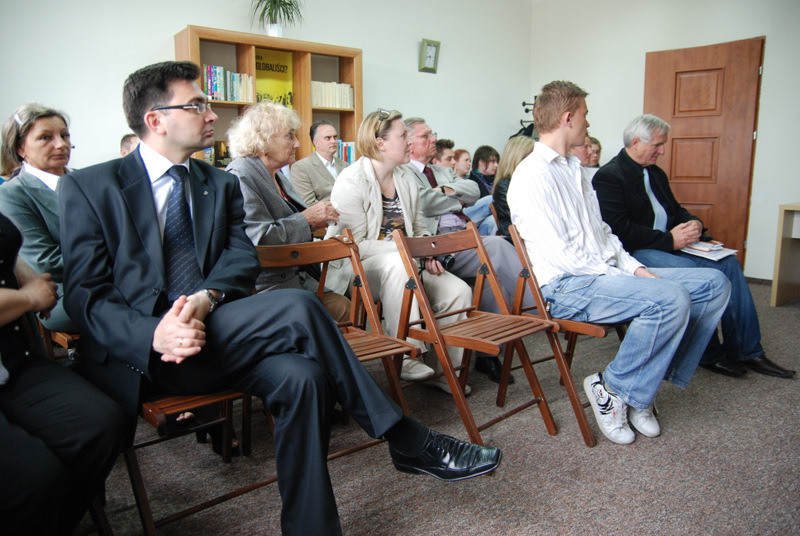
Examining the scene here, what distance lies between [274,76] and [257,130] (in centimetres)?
261

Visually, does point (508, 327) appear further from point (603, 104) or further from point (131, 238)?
point (603, 104)

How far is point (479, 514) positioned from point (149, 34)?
4.23m

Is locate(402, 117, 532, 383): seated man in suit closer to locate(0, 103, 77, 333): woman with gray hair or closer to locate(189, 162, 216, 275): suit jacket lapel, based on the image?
locate(189, 162, 216, 275): suit jacket lapel

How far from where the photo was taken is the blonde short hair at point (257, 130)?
2.55 meters

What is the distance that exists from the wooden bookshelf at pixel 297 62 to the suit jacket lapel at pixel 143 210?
2.91 meters

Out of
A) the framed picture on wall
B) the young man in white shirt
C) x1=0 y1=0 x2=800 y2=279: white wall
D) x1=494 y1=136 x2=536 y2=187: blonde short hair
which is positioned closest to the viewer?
the young man in white shirt

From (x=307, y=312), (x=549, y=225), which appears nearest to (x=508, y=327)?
(x=549, y=225)

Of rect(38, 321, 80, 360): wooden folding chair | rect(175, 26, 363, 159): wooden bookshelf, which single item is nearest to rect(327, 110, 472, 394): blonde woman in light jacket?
rect(38, 321, 80, 360): wooden folding chair

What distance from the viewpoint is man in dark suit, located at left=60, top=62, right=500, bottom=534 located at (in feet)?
4.71

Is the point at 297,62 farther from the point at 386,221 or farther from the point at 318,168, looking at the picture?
the point at 386,221

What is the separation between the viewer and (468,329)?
2223mm

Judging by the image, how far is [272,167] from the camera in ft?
8.79

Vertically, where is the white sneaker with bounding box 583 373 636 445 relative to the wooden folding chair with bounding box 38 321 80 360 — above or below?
below

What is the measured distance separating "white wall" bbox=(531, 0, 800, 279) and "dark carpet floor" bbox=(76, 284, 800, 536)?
3607 millimetres
